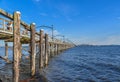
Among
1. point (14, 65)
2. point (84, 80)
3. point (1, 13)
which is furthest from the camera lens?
point (84, 80)

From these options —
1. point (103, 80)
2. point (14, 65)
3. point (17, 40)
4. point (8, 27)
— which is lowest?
point (103, 80)

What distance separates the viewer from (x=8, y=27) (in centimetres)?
1669

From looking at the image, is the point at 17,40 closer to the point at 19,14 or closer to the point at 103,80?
the point at 19,14

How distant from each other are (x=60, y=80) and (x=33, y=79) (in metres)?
2.49

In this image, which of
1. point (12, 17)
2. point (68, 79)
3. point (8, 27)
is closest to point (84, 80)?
point (68, 79)

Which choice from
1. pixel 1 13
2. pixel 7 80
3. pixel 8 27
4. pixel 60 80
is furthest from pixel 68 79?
pixel 1 13

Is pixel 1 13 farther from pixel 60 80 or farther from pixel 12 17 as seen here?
pixel 60 80

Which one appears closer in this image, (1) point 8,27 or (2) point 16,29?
(2) point 16,29

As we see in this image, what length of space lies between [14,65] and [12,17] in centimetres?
271

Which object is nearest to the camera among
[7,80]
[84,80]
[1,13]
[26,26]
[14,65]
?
[1,13]

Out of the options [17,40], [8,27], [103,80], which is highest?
[8,27]

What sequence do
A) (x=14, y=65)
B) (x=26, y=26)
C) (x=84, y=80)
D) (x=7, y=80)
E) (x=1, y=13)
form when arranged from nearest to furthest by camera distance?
(x=1, y=13) → (x=14, y=65) → (x=7, y=80) → (x=26, y=26) → (x=84, y=80)

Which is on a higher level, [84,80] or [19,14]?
[19,14]

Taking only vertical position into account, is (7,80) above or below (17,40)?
below
